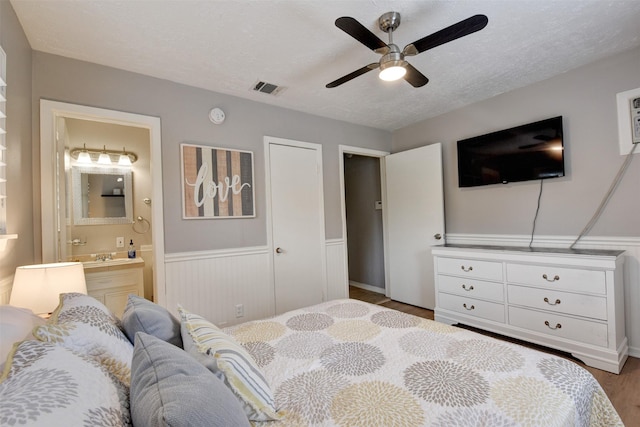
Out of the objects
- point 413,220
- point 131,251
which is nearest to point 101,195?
point 131,251

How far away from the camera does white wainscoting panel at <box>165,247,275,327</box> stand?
2.56 m

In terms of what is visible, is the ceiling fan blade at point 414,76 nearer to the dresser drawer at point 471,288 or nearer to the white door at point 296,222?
the white door at point 296,222

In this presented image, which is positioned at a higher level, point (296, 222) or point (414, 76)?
point (414, 76)

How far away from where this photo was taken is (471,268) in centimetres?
290

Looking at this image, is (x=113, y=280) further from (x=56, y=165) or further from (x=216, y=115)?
(x=216, y=115)

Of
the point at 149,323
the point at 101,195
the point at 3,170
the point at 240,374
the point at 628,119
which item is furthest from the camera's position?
the point at 101,195

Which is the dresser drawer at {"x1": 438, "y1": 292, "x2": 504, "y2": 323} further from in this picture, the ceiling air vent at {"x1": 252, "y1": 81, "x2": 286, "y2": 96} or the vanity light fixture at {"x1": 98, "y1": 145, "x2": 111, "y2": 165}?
the vanity light fixture at {"x1": 98, "y1": 145, "x2": 111, "y2": 165}

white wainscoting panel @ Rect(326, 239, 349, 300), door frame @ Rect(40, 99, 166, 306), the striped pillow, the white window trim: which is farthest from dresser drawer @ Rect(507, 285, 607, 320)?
the white window trim

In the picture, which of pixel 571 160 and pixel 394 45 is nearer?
pixel 394 45

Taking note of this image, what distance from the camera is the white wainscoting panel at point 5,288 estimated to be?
1.45m

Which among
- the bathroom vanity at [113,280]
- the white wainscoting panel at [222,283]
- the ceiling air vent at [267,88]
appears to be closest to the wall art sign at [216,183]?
the white wainscoting panel at [222,283]

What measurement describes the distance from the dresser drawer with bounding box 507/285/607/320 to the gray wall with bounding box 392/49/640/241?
653mm

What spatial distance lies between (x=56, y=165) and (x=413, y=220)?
3566 mm

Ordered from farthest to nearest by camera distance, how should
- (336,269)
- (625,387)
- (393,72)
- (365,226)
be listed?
(365,226), (336,269), (625,387), (393,72)
